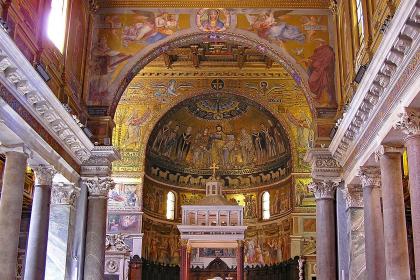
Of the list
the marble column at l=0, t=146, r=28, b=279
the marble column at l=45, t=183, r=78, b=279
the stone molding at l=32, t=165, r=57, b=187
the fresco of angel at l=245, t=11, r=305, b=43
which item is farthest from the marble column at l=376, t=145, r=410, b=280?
the marble column at l=45, t=183, r=78, b=279

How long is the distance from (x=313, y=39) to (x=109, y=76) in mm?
6980

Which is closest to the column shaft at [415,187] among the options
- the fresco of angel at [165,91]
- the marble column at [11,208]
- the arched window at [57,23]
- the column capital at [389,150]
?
the column capital at [389,150]

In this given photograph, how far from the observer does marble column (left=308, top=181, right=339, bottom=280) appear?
62.1 feet

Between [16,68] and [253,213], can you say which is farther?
[253,213]

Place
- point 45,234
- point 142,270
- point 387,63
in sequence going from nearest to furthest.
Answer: point 387,63
point 45,234
point 142,270

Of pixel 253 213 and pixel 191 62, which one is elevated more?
pixel 191 62

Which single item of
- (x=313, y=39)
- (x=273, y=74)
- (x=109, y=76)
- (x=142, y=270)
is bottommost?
(x=142, y=270)

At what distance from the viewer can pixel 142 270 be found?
93.7ft

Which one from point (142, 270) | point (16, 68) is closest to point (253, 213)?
point (142, 270)

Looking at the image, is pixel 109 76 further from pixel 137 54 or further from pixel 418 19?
pixel 418 19

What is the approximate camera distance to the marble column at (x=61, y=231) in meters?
18.4

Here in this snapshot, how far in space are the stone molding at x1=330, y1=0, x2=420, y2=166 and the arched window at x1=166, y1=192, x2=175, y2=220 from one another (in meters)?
14.6

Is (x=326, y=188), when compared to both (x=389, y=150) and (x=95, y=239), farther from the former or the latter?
(x=95, y=239)

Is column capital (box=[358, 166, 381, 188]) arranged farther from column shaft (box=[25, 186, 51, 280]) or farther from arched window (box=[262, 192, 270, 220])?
arched window (box=[262, 192, 270, 220])
